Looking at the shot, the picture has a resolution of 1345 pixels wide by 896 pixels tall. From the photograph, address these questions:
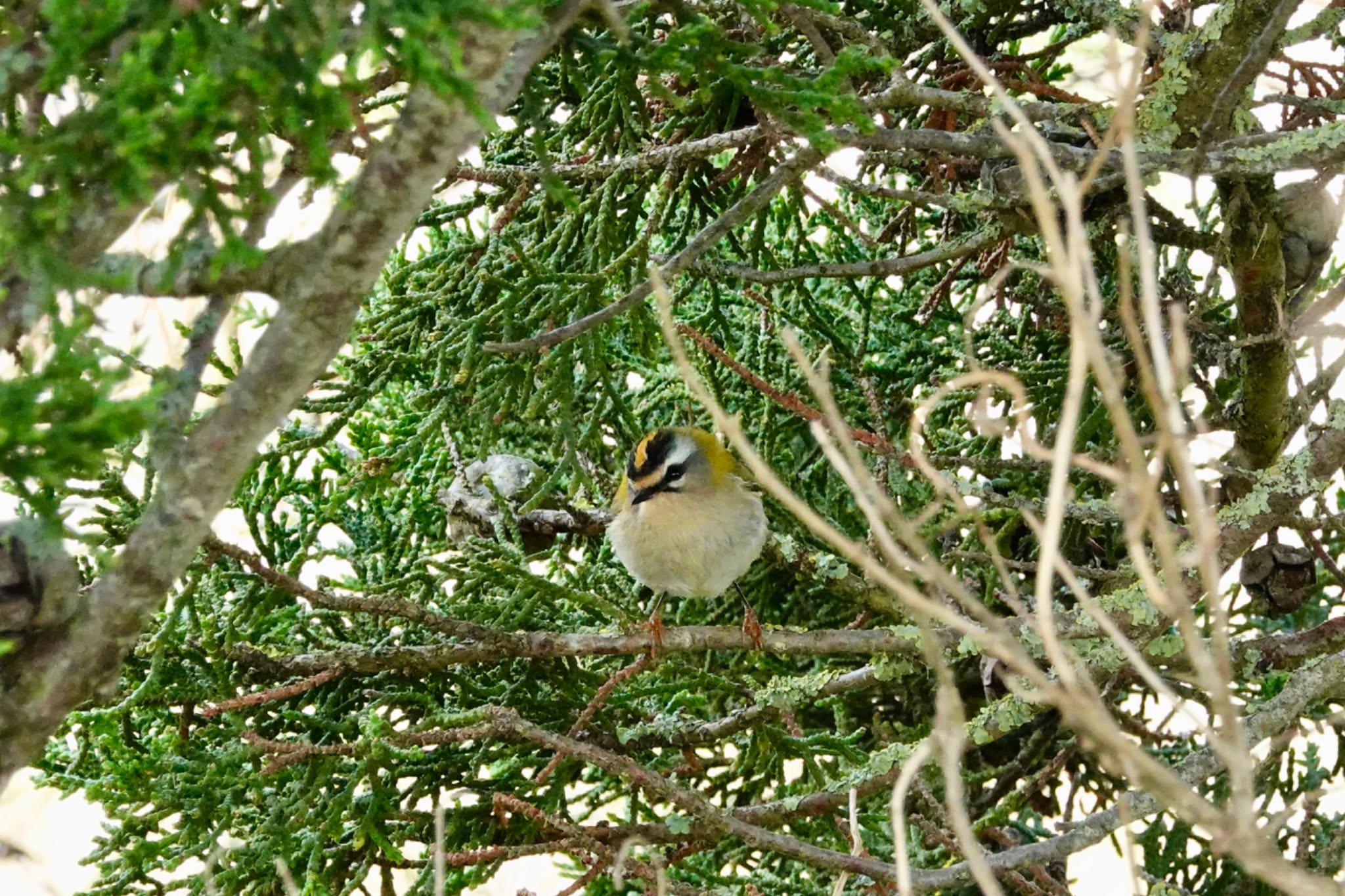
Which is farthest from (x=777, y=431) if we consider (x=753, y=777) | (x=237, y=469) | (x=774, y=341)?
(x=237, y=469)

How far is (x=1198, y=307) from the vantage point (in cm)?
323

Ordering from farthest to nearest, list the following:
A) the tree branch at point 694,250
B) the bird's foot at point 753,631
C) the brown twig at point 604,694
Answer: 1. the bird's foot at point 753,631
2. the brown twig at point 604,694
3. the tree branch at point 694,250

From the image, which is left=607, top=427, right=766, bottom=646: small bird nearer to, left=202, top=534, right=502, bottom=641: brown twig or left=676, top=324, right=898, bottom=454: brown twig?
left=202, top=534, right=502, bottom=641: brown twig

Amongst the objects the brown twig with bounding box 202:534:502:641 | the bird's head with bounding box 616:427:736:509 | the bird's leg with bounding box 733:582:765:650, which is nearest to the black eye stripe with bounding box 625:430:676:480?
the bird's head with bounding box 616:427:736:509

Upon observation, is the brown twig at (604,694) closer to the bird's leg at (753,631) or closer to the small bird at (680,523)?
the bird's leg at (753,631)

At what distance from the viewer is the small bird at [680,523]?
13.2 ft

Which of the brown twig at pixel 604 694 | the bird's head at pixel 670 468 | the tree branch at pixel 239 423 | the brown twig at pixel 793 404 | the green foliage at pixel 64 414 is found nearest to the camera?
the green foliage at pixel 64 414

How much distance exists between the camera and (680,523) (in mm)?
4074

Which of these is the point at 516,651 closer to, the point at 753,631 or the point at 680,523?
the point at 753,631

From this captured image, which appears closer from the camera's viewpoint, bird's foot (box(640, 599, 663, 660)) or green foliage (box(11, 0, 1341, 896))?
green foliage (box(11, 0, 1341, 896))

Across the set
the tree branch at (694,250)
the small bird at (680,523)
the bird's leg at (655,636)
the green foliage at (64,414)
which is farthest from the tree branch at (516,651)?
the green foliage at (64,414)

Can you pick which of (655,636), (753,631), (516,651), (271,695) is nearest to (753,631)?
(753,631)

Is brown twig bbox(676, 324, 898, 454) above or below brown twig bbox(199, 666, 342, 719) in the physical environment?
above

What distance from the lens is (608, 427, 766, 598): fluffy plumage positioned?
4027 millimetres
